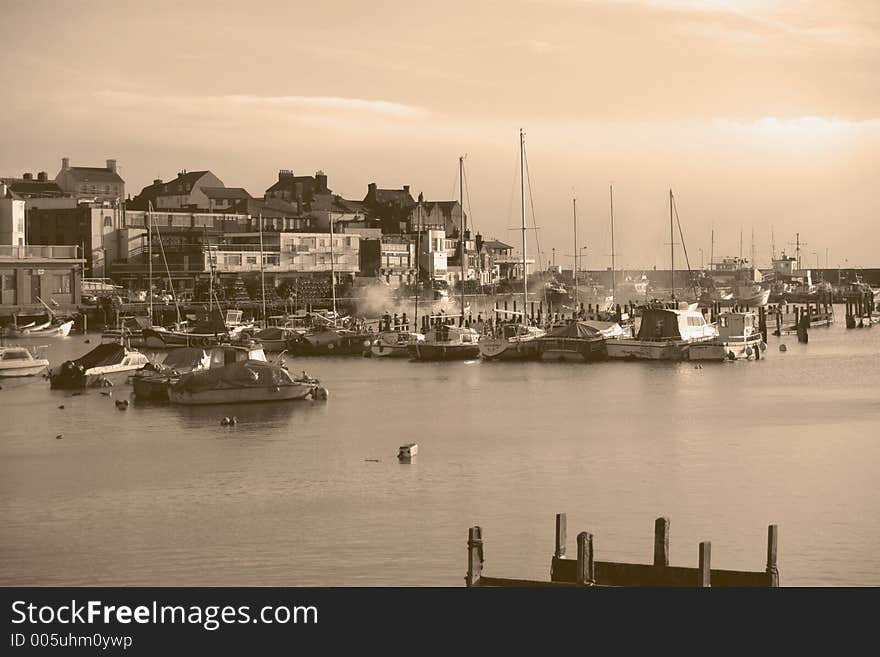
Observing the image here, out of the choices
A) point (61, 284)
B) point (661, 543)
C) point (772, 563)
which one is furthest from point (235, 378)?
point (61, 284)

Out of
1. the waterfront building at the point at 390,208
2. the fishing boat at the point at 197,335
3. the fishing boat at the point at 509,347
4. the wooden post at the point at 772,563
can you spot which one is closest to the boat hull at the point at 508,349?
the fishing boat at the point at 509,347

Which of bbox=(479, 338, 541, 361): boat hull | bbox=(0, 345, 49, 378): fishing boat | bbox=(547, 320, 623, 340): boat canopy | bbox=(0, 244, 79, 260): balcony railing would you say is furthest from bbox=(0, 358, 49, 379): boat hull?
bbox=(0, 244, 79, 260): balcony railing

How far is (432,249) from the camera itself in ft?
247

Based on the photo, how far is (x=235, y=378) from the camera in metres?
24.5

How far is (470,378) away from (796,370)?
8596 millimetres

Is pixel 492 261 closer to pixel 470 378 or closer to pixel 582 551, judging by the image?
pixel 470 378

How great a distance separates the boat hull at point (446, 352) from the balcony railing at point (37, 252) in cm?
2184

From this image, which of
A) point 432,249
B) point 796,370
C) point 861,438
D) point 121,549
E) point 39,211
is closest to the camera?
point 121,549

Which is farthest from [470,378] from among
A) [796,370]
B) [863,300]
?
[863,300]

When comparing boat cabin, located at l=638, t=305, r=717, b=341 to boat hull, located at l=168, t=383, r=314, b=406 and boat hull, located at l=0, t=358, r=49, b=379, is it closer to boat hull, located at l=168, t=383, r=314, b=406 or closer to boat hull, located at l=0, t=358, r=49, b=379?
boat hull, located at l=168, t=383, r=314, b=406

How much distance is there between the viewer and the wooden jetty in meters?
9.09

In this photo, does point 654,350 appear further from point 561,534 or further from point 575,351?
point 561,534

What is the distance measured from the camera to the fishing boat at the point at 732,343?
35.3m

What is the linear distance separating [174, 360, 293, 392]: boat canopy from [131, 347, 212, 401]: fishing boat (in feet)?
2.51
